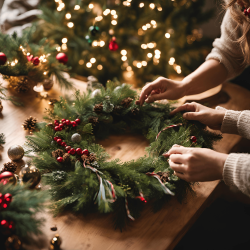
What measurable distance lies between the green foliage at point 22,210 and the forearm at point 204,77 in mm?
813

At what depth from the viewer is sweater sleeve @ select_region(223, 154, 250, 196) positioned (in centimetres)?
73

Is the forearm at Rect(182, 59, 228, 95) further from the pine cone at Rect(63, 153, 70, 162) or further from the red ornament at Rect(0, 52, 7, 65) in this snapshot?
the red ornament at Rect(0, 52, 7, 65)

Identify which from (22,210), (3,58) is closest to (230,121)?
(22,210)

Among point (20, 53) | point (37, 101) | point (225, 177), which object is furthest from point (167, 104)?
point (20, 53)

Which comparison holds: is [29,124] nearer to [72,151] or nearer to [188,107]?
[72,151]

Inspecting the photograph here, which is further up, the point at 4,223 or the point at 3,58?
the point at 3,58

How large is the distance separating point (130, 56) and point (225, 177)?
4.25ft

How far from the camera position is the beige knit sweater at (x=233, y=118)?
0.74 m

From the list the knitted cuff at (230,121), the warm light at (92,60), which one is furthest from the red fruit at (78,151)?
the warm light at (92,60)

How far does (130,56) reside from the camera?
1.85 metres

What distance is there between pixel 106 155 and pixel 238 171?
1.50ft

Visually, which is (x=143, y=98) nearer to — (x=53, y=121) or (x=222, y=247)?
(x=53, y=121)

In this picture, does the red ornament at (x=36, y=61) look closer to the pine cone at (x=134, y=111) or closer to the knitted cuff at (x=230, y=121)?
the pine cone at (x=134, y=111)

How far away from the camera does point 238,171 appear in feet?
2.44
